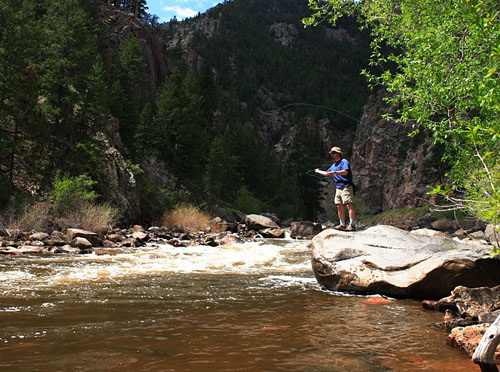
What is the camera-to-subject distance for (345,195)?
409 inches

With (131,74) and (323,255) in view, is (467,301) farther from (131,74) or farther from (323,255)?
(131,74)

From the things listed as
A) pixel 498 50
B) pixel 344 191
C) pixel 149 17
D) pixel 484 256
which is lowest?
pixel 484 256

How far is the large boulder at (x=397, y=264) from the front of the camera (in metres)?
7.31

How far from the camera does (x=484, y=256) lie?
7.44 metres

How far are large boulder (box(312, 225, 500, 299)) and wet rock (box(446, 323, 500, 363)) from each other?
281cm

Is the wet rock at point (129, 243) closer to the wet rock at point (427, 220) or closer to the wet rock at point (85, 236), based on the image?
the wet rock at point (85, 236)

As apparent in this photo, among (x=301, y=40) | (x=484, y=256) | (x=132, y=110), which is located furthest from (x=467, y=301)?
(x=301, y=40)

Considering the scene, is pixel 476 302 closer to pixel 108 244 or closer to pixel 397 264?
pixel 397 264

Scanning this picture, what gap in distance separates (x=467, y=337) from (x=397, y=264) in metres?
3.55

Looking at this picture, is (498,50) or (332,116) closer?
(498,50)

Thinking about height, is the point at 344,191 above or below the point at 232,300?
above

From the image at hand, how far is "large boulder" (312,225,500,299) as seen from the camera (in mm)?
7312

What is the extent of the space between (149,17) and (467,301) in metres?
92.5

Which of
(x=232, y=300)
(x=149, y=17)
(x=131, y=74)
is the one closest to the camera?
(x=232, y=300)
